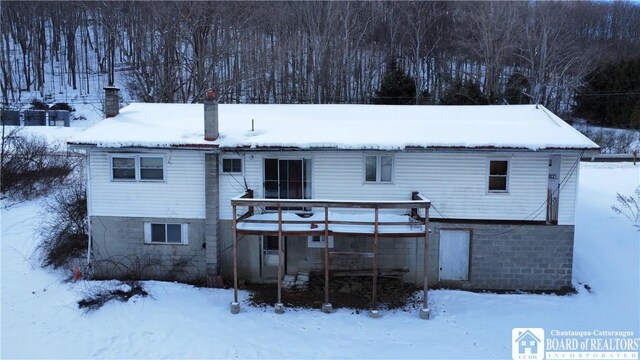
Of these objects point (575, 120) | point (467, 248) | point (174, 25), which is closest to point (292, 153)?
point (467, 248)

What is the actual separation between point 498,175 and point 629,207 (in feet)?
32.1

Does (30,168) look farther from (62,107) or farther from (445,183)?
(62,107)

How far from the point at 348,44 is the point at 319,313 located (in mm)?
36336

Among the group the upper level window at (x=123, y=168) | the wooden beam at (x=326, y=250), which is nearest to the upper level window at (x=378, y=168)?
the wooden beam at (x=326, y=250)

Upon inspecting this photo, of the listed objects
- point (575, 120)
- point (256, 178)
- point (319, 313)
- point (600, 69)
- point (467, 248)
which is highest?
point (600, 69)

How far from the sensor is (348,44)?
4459cm

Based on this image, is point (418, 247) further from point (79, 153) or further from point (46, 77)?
point (46, 77)

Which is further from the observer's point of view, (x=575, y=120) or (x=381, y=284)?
(x=575, y=120)

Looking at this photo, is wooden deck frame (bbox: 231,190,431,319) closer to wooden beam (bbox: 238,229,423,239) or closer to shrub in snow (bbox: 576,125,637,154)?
wooden beam (bbox: 238,229,423,239)

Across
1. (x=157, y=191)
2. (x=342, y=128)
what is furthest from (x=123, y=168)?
(x=342, y=128)

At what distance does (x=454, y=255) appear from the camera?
14.5m

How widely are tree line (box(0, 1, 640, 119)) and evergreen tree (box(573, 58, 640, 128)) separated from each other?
1406 mm

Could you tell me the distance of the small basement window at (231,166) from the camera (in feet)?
46.9

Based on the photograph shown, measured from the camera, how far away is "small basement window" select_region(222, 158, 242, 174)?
562 inches
